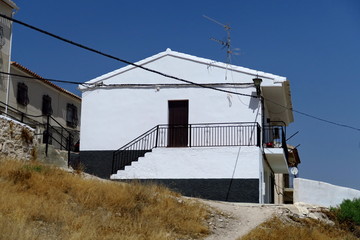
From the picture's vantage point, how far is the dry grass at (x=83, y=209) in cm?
1338

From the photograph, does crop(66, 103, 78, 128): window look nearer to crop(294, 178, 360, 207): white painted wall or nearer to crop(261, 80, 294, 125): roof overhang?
crop(261, 80, 294, 125): roof overhang

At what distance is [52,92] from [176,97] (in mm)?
15010

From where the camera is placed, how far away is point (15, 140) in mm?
21391

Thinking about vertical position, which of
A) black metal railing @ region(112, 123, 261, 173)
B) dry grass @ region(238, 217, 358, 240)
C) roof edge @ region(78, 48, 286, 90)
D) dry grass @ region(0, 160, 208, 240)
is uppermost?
roof edge @ region(78, 48, 286, 90)

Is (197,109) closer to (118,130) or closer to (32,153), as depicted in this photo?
(118,130)

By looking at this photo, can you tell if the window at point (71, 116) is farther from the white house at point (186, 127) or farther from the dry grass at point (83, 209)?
the dry grass at point (83, 209)

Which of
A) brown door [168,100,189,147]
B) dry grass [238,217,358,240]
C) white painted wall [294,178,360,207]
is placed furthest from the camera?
brown door [168,100,189,147]

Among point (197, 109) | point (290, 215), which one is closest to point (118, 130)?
point (197, 109)

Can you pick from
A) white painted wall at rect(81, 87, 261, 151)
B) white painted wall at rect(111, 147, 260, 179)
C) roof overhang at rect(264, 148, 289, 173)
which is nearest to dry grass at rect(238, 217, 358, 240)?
white painted wall at rect(111, 147, 260, 179)

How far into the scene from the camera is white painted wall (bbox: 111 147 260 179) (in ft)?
79.6

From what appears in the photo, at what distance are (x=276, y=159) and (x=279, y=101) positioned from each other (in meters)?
3.14

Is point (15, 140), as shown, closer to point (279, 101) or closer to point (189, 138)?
point (189, 138)

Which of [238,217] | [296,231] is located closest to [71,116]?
[238,217]

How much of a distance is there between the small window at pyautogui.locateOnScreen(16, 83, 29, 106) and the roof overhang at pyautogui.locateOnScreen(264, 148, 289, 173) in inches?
614
